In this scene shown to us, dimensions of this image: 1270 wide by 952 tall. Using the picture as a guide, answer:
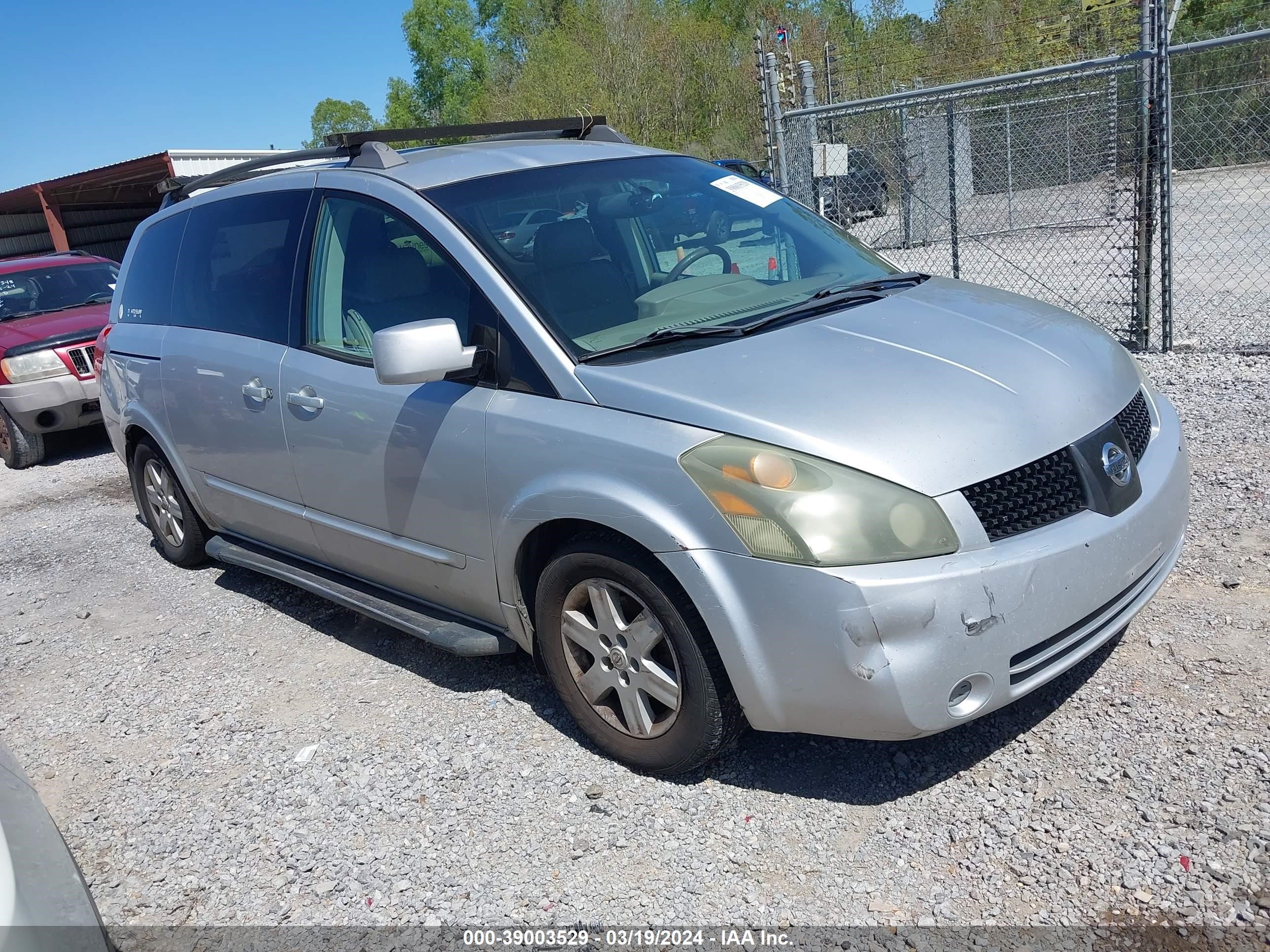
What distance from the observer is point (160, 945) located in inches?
111

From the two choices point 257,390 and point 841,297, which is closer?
point 841,297

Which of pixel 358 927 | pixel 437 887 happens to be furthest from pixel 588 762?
pixel 358 927

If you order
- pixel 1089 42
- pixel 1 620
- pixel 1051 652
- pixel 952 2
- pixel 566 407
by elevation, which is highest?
pixel 952 2

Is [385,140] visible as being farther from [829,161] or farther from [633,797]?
[829,161]

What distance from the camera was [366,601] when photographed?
13.2 ft

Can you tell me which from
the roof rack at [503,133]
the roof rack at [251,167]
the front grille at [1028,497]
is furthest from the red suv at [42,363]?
the front grille at [1028,497]

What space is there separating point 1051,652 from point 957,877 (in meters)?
0.64

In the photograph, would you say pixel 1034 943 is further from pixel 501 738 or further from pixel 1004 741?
pixel 501 738

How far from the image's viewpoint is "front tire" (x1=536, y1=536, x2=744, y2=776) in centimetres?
291

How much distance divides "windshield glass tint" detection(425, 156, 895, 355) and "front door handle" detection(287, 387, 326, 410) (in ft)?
2.81

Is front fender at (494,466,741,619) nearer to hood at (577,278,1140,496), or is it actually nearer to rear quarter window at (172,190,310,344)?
hood at (577,278,1140,496)

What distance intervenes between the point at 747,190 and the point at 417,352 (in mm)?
1790

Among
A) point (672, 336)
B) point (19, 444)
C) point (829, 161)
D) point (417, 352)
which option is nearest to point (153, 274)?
point (417, 352)

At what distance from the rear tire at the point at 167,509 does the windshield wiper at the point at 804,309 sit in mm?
3031
